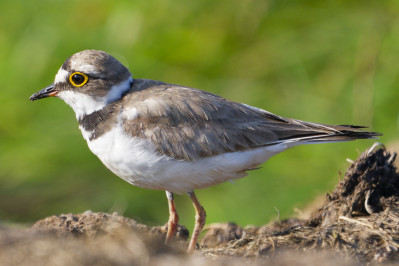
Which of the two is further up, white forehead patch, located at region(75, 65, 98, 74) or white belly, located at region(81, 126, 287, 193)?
white forehead patch, located at region(75, 65, 98, 74)

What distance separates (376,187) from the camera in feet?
14.7

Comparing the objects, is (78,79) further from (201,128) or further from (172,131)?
(201,128)

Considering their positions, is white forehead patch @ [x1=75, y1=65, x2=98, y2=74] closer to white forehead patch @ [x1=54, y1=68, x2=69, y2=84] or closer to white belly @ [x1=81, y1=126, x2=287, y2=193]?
white forehead patch @ [x1=54, y1=68, x2=69, y2=84]

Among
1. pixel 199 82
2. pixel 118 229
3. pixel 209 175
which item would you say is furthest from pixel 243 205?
pixel 118 229

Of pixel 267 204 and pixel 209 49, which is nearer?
pixel 267 204

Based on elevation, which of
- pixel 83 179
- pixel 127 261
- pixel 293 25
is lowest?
pixel 83 179

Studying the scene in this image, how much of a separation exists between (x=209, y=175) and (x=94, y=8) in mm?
4906

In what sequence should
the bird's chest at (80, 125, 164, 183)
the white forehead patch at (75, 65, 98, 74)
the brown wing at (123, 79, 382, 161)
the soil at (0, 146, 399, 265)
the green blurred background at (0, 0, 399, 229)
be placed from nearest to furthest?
the soil at (0, 146, 399, 265), the bird's chest at (80, 125, 164, 183), the brown wing at (123, 79, 382, 161), the white forehead patch at (75, 65, 98, 74), the green blurred background at (0, 0, 399, 229)

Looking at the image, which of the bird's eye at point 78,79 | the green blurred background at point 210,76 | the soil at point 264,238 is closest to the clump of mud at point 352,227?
the soil at point 264,238

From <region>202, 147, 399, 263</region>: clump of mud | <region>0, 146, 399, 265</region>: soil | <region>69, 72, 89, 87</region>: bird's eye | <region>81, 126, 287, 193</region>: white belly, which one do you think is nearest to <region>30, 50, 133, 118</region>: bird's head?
<region>69, 72, 89, 87</region>: bird's eye

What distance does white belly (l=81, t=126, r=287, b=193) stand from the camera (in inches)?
173

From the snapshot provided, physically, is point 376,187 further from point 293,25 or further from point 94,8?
point 94,8

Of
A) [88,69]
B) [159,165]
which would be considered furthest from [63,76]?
[159,165]

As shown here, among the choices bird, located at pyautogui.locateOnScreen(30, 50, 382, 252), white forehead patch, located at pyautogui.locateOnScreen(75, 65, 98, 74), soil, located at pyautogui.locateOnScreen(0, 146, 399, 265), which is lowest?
soil, located at pyautogui.locateOnScreen(0, 146, 399, 265)
